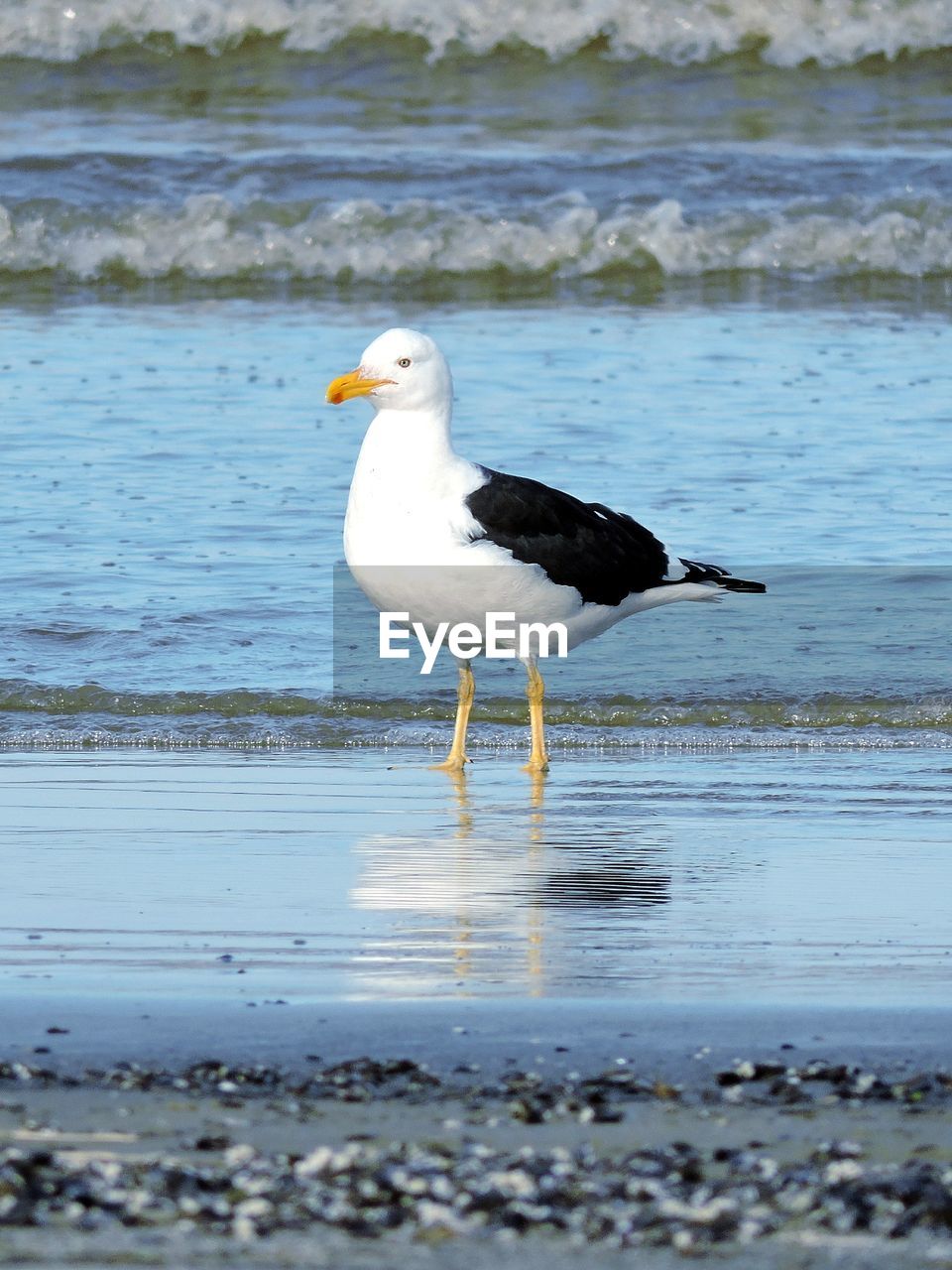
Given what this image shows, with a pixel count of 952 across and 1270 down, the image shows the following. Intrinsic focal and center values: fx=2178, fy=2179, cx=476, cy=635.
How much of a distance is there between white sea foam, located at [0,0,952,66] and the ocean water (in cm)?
4

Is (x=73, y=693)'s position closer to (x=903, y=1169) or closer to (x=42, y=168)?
(x=903, y=1169)

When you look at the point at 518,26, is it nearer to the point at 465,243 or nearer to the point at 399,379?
the point at 465,243

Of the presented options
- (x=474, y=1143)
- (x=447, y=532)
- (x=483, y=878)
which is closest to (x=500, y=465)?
(x=447, y=532)

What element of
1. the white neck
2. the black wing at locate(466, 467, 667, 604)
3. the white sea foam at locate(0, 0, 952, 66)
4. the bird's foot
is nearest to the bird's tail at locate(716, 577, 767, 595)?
the black wing at locate(466, 467, 667, 604)

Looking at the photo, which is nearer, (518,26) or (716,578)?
(716,578)

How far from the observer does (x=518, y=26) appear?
19.8 meters

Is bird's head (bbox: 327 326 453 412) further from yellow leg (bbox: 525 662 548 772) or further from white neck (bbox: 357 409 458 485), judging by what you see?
yellow leg (bbox: 525 662 548 772)

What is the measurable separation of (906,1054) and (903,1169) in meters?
0.55

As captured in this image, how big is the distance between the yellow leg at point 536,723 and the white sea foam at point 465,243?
850 centimetres

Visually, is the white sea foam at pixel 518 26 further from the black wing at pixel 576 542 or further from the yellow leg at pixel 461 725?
the yellow leg at pixel 461 725

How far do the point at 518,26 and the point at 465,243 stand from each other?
5529mm

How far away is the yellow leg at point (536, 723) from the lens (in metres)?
6.28

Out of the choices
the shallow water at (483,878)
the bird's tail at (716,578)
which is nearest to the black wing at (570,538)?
the bird's tail at (716,578)

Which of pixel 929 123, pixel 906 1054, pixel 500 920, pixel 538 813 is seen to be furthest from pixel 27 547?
pixel 929 123
